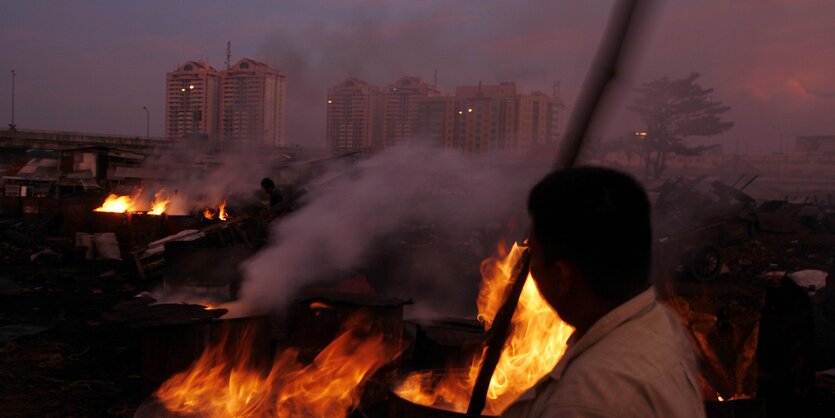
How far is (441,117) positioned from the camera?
57.2 feet

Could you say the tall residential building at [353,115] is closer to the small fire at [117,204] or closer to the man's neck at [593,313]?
the small fire at [117,204]

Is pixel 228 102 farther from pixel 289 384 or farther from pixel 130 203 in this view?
pixel 289 384

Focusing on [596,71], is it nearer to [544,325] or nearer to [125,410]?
[544,325]

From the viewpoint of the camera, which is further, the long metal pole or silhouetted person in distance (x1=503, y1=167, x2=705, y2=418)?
the long metal pole

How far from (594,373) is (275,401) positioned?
3944 mm

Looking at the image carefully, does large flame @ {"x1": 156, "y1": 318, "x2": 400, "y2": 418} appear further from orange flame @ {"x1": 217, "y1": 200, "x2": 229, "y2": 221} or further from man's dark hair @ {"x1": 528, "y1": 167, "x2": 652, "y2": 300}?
orange flame @ {"x1": 217, "y1": 200, "x2": 229, "y2": 221}

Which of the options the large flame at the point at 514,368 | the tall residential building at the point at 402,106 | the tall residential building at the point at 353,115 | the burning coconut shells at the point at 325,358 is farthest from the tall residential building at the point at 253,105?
the large flame at the point at 514,368

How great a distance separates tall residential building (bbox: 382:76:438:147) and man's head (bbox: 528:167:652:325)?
1701cm

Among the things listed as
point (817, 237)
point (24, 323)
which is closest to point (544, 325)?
point (24, 323)

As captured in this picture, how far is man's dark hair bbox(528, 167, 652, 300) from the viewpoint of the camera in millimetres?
1300

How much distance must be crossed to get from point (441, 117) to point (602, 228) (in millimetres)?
16366

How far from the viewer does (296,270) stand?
710cm

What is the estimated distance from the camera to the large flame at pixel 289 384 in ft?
15.2

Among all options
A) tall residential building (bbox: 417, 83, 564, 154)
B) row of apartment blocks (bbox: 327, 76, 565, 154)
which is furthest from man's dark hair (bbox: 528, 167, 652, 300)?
tall residential building (bbox: 417, 83, 564, 154)
